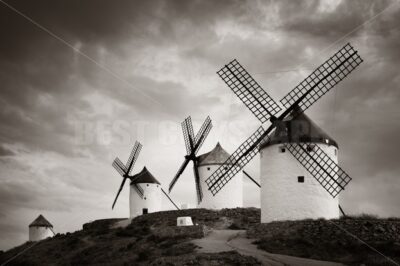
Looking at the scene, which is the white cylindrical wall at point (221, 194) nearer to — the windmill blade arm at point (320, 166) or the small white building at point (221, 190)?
the small white building at point (221, 190)

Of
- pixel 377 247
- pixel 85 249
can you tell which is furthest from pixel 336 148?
pixel 85 249

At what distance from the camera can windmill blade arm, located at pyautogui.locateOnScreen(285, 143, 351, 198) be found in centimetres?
2356

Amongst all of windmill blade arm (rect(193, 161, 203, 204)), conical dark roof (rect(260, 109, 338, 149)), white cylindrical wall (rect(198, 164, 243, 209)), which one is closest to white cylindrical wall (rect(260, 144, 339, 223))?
conical dark roof (rect(260, 109, 338, 149))

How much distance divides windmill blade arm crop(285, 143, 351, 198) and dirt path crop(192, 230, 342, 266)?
5.01 meters

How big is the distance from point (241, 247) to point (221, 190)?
15.3 m

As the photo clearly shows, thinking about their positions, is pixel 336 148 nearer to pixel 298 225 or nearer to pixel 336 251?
pixel 298 225

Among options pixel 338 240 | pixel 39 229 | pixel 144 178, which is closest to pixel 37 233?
pixel 39 229

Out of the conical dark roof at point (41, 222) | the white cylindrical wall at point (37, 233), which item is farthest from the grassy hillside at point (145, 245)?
the conical dark roof at point (41, 222)

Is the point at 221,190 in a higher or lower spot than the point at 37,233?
higher

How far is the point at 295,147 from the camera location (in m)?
24.2

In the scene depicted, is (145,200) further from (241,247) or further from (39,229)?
(241,247)

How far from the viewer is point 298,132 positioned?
24.7 m

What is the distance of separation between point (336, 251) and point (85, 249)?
53.4 feet

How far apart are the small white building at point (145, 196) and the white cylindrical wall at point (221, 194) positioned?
7.59 metres
